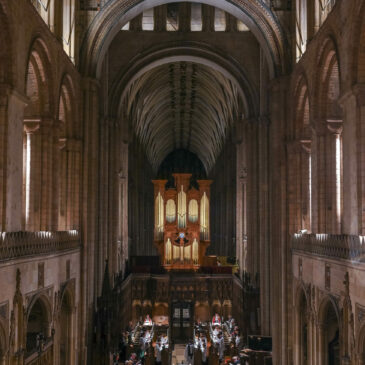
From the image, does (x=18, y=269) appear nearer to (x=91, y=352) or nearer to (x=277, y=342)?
(x=91, y=352)

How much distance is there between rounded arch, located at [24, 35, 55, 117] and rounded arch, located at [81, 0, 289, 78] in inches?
212

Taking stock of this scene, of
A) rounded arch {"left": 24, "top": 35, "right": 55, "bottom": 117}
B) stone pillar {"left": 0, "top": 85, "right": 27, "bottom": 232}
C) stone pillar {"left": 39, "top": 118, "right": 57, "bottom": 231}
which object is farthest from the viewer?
stone pillar {"left": 39, "top": 118, "right": 57, "bottom": 231}

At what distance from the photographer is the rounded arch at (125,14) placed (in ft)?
90.4

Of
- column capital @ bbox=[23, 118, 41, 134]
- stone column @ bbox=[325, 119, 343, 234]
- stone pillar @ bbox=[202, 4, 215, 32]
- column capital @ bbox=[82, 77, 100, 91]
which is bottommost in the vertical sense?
stone column @ bbox=[325, 119, 343, 234]

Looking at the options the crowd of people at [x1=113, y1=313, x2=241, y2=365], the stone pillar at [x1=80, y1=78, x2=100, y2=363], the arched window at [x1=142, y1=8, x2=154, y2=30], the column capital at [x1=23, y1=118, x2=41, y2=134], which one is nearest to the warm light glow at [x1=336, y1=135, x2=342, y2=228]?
the crowd of people at [x1=113, y1=313, x2=241, y2=365]

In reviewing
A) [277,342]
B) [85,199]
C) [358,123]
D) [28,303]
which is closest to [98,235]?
[85,199]

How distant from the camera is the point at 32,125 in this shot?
22281mm

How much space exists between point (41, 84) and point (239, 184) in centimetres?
2196

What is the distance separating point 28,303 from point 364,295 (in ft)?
32.9

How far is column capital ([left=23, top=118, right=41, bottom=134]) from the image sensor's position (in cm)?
2219

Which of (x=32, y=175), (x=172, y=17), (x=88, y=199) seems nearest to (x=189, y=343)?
(x=88, y=199)

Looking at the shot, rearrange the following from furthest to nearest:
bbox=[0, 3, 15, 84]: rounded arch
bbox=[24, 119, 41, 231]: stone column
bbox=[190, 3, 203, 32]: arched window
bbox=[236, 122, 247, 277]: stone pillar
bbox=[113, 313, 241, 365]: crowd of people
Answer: bbox=[236, 122, 247, 277]: stone pillar → bbox=[190, 3, 203, 32]: arched window → bbox=[113, 313, 241, 365]: crowd of people → bbox=[24, 119, 41, 231]: stone column → bbox=[0, 3, 15, 84]: rounded arch

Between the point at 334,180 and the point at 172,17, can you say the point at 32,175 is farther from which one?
the point at 172,17

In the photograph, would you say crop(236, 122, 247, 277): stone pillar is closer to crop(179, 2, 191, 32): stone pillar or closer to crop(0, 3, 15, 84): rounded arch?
crop(179, 2, 191, 32): stone pillar
